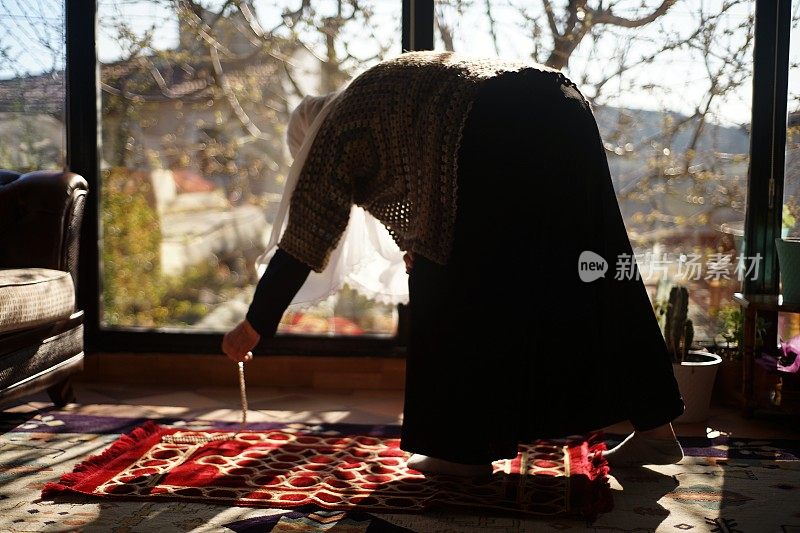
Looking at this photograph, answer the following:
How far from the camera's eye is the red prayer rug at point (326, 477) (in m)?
2.11

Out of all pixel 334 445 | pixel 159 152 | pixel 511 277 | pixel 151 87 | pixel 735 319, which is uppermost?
pixel 151 87

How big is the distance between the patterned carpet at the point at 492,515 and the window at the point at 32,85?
1.38 metres

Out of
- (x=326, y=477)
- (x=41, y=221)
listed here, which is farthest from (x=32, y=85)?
(x=326, y=477)

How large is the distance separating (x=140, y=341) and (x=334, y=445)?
4.30 feet

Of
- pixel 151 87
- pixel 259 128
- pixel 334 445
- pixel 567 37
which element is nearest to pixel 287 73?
pixel 259 128

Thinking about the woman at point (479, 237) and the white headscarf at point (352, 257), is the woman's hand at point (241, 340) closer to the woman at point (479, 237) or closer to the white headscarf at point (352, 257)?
the woman at point (479, 237)

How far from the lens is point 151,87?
3.57 metres

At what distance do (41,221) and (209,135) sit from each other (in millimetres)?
841

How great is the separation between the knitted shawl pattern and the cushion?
0.95 m

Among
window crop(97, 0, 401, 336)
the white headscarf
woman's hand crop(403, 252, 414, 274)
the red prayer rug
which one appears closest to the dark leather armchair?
the red prayer rug

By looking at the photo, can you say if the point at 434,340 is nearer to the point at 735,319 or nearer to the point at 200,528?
the point at 200,528

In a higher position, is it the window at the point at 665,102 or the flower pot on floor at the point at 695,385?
the window at the point at 665,102

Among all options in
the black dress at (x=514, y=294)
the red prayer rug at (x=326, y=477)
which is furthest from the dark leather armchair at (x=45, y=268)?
the black dress at (x=514, y=294)

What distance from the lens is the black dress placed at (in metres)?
2.08
